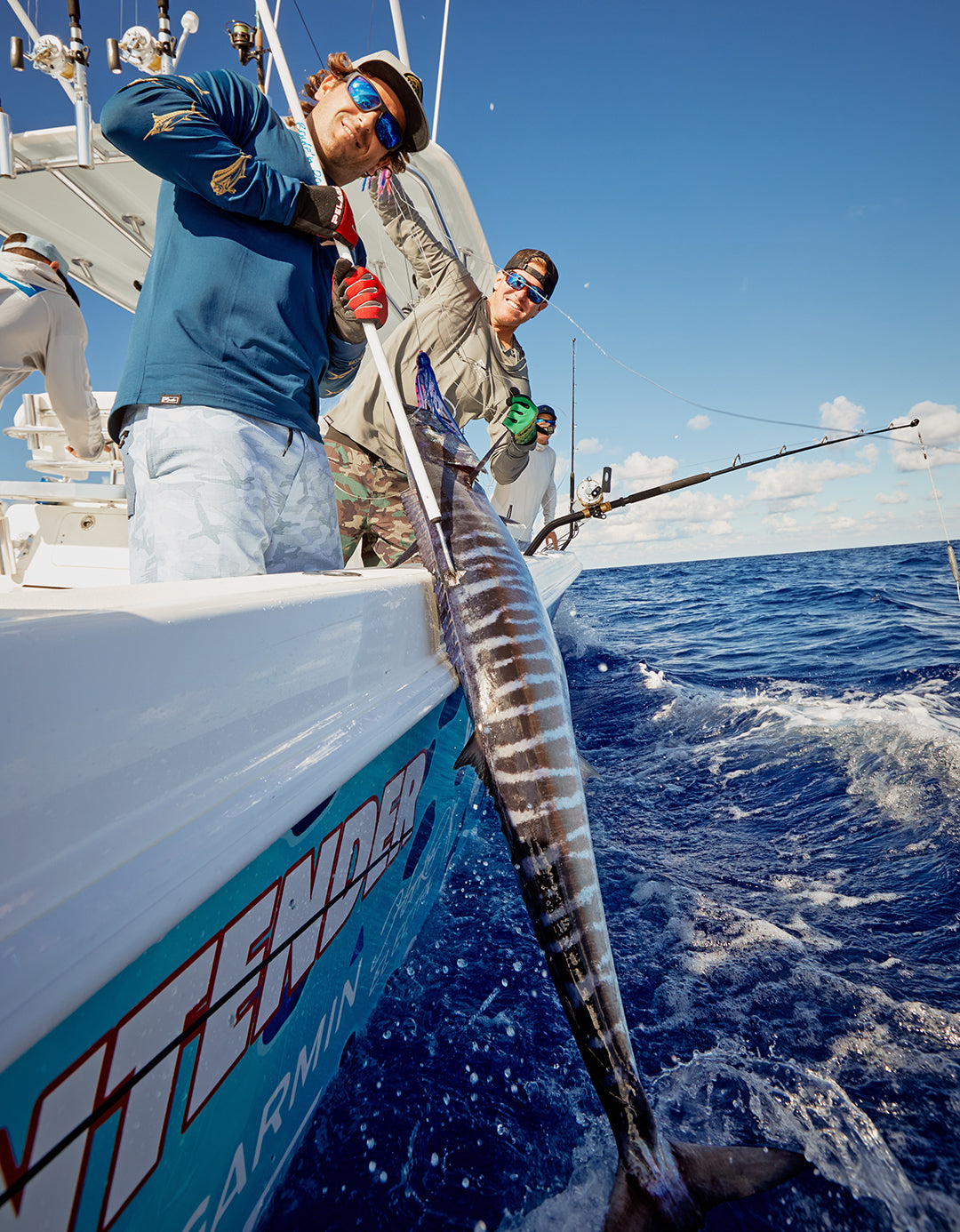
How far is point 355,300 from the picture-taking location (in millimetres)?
1915

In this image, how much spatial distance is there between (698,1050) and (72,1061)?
68.0 inches

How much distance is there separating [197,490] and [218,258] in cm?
71

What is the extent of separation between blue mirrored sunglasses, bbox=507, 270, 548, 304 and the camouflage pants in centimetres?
126

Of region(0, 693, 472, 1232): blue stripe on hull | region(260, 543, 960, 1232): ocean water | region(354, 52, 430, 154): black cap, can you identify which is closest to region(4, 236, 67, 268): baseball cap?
region(354, 52, 430, 154): black cap

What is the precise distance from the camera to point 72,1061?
667 mm

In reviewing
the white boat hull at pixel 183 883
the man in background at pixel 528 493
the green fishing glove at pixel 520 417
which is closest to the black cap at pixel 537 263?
the green fishing glove at pixel 520 417

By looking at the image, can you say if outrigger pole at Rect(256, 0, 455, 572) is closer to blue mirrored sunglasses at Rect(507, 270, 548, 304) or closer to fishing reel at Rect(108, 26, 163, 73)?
blue mirrored sunglasses at Rect(507, 270, 548, 304)

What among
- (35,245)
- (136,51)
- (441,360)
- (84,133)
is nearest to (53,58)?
(136,51)

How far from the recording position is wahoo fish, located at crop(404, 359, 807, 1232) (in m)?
1.27

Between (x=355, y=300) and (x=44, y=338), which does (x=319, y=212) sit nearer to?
(x=355, y=300)

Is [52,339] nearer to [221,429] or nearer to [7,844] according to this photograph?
[221,429]

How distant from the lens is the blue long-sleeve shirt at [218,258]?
1534 mm

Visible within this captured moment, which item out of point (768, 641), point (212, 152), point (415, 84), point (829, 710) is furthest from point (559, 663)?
point (768, 641)

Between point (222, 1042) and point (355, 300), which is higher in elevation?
point (355, 300)
